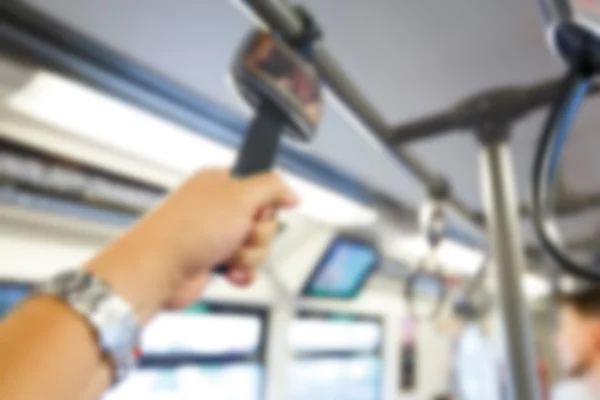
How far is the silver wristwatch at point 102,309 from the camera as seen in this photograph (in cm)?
35

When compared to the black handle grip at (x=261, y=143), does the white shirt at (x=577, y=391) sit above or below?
below

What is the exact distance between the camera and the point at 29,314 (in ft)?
1.13

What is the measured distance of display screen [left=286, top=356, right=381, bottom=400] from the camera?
2996mm

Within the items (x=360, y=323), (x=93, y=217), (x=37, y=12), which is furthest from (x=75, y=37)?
(x=360, y=323)

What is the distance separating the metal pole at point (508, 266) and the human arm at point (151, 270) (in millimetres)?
458

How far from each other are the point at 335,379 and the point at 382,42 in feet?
9.03

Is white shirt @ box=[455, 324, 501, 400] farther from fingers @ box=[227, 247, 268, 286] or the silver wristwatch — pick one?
the silver wristwatch

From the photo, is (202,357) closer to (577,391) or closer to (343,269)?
(343,269)

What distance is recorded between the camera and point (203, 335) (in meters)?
2.33

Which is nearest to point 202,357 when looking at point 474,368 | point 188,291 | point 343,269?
point 343,269

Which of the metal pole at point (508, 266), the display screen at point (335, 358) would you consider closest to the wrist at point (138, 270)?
the metal pole at point (508, 266)

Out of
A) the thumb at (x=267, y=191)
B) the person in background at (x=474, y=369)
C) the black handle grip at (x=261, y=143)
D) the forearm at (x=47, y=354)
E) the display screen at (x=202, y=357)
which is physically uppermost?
the black handle grip at (x=261, y=143)

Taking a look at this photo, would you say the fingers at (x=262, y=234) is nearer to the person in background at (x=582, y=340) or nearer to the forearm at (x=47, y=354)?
the forearm at (x=47, y=354)

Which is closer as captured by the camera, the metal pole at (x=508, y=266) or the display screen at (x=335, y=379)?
the metal pole at (x=508, y=266)
